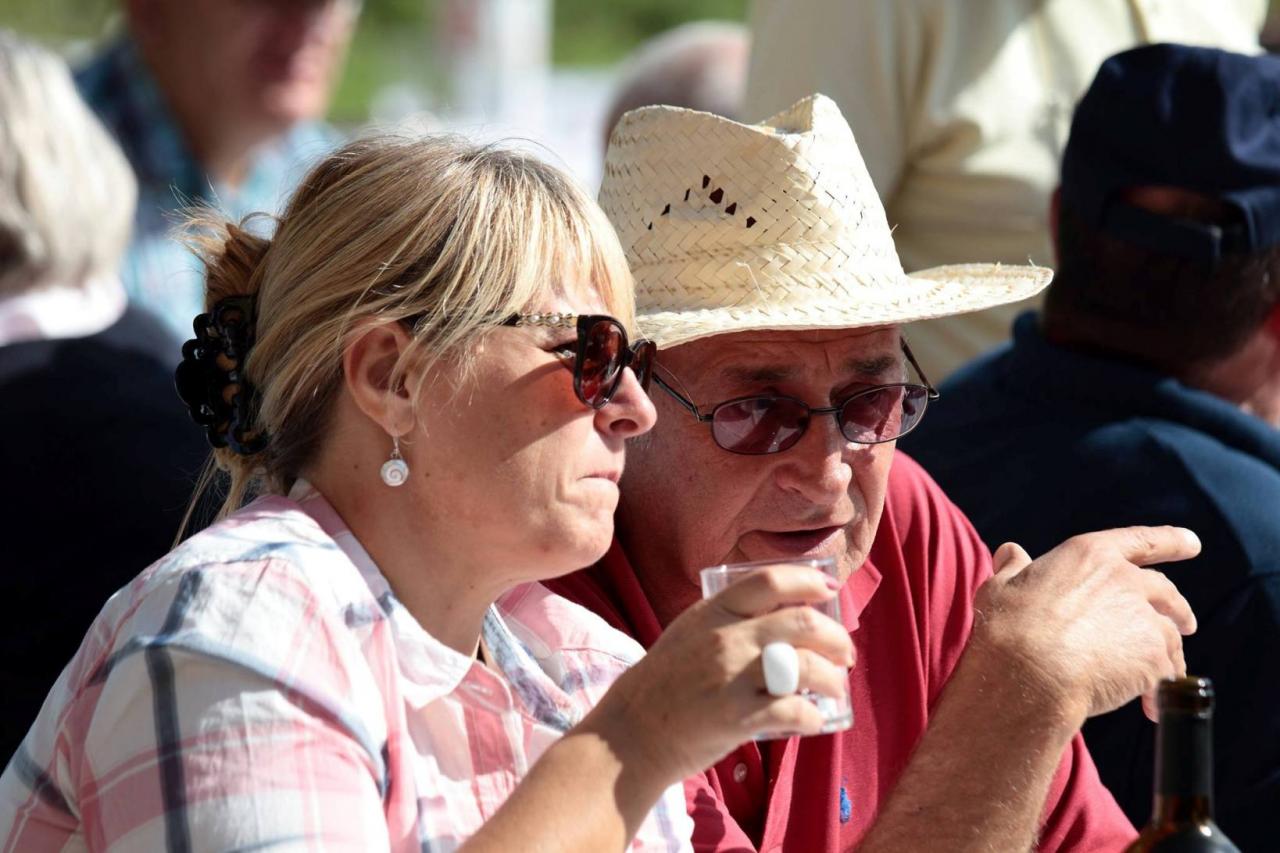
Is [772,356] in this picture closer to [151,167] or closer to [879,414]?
[879,414]

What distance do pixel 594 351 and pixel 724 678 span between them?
0.45 metres

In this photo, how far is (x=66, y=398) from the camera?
→ 3498 millimetres

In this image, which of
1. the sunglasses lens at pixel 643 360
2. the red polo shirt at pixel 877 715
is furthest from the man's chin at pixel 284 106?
the sunglasses lens at pixel 643 360

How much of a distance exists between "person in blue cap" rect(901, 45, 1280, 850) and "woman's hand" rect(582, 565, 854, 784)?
1.50 metres

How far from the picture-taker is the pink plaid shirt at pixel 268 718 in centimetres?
165

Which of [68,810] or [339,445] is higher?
[339,445]

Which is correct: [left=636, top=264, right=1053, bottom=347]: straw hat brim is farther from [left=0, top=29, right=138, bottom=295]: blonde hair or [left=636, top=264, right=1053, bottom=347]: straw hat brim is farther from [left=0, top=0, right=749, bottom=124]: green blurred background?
[left=0, top=0, right=749, bottom=124]: green blurred background

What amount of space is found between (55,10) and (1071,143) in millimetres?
14791

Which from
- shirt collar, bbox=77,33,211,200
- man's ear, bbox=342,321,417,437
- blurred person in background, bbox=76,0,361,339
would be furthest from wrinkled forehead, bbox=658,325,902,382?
shirt collar, bbox=77,33,211,200

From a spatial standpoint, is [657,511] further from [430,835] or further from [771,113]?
[771,113]

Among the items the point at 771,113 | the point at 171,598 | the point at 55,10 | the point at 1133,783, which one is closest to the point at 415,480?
the point at 171,598

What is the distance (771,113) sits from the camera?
4.15m

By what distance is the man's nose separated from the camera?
2.44 meters

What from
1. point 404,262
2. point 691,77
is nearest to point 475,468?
point 404,262
